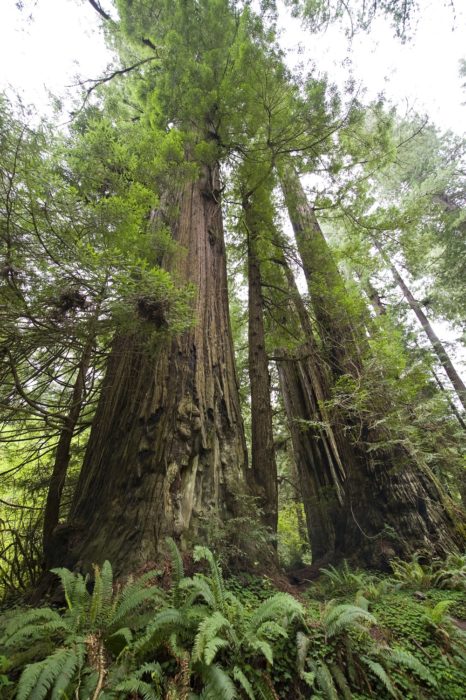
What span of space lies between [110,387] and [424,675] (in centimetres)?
338

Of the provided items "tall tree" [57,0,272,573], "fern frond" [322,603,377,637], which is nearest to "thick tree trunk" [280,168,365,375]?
"tall tree" [57,0,272,573]

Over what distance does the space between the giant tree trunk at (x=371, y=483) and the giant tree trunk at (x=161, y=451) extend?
74.4 inches

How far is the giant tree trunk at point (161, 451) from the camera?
240 centimetres

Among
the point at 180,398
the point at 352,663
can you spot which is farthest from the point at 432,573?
the point at 180,398

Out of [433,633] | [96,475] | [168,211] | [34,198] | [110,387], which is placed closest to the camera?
[433,633]

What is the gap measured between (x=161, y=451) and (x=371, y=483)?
3.30m

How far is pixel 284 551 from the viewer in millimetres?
6445

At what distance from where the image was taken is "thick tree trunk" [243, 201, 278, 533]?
3.63 meters

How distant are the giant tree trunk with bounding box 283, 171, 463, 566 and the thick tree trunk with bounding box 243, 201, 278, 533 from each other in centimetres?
103

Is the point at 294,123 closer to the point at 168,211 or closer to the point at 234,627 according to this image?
the point at 168,211

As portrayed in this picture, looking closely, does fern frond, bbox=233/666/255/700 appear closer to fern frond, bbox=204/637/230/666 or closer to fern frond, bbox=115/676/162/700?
fern frond, bbox=204/637/230/666

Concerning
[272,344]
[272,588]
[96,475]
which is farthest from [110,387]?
[272,344]

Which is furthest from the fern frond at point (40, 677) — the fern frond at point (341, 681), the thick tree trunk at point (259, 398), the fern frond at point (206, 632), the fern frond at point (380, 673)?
the thick tree trunk at point (259, 398)

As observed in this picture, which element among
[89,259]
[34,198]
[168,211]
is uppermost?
[168,211]
